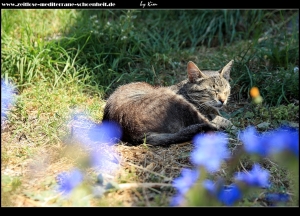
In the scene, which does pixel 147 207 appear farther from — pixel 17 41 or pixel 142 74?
pixel 17 41

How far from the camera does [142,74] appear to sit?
16.1 feet

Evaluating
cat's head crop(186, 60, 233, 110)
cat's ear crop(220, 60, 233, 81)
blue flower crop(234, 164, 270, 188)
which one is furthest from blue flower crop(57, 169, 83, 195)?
cat's ear crop(220, 60, 233, 81)

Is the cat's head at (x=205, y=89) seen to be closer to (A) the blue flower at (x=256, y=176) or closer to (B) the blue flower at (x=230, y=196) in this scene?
(A) the blue flower at (x=256, y=176)

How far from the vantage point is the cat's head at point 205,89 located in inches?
161

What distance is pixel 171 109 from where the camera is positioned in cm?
367

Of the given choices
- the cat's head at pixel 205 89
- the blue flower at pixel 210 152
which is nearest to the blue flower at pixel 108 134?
the blue flower at pixel 210 152

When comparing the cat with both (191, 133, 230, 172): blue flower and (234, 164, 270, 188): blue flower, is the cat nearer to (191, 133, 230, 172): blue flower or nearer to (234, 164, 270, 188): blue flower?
(191, 133, 230, 172): blue flower

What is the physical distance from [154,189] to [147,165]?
0.44 m

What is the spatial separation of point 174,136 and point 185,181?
2.48ft

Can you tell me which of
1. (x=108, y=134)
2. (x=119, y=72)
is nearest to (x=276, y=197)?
(x=108, y=134)

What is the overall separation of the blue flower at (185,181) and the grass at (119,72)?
0.07m

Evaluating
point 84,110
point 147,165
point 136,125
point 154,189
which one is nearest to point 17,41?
point 84,110

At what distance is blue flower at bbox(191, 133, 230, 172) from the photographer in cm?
278

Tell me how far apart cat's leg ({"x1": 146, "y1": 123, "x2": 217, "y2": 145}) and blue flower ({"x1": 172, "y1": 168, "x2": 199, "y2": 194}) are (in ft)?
1.57
